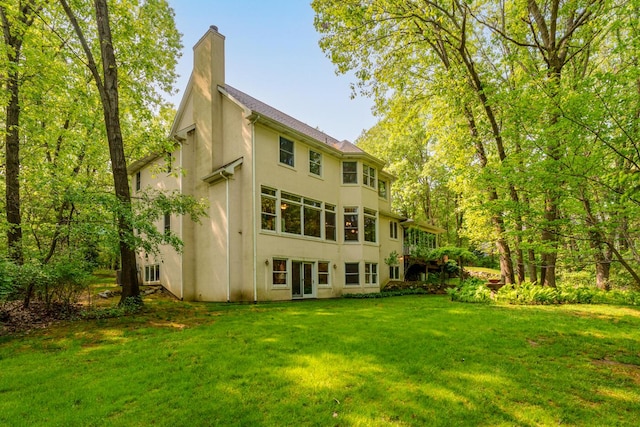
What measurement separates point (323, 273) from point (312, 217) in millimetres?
2758

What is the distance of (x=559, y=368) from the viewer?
4.80 metres

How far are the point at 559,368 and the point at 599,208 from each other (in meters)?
2.75

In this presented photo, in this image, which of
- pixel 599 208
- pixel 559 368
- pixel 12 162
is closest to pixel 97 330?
pixel 12 162

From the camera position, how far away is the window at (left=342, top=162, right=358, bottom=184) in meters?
16.8

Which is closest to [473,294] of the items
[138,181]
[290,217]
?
[290,217]

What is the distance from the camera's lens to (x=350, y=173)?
1686cm

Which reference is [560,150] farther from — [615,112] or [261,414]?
[261,414]

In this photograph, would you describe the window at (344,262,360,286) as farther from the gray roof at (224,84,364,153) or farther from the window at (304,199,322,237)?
the gray roof at (224,84,364,153)

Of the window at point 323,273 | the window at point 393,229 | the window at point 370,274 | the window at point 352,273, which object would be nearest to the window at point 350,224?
the window at point 352,273

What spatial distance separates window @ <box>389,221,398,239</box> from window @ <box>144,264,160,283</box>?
13.8m

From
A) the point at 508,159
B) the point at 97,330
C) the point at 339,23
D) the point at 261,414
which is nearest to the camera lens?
the point at 261,414

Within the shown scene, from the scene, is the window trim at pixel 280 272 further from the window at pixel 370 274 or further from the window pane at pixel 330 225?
the window at pixel 370 274

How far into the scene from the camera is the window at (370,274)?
16.8m

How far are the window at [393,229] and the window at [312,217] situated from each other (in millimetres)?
6968
